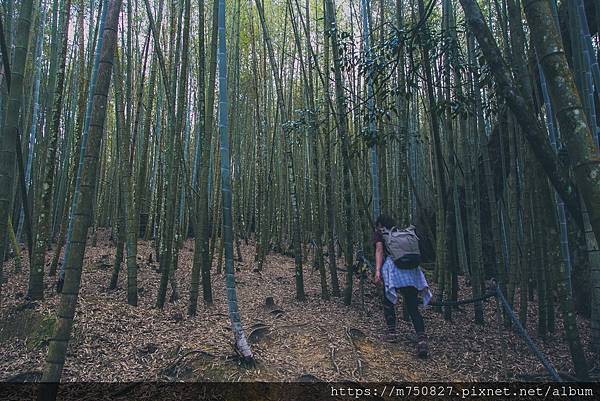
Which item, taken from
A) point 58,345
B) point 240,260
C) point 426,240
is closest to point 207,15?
point 240,260

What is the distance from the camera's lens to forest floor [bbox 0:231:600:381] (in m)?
2.70

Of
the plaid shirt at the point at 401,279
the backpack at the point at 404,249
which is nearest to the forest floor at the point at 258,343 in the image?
the plaid shirt at the point at 401,279

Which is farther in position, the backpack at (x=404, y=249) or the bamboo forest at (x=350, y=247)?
the backpack at (x=404, y=249)

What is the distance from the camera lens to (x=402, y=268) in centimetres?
314

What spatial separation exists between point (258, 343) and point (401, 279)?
1.23 m

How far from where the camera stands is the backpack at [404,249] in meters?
3.10

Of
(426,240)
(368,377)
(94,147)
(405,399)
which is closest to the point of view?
(94,147)

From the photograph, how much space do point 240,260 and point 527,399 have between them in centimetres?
462

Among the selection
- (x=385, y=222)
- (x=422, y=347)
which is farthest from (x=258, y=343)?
Result: (x=385, y=222)

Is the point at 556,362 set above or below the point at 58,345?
below

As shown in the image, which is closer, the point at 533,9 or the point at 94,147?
the point at 533,9

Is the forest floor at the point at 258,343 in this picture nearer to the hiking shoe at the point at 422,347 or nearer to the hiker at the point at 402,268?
the hiking shoe at the point at 422,347

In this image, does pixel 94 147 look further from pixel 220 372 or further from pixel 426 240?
pixel 426 240

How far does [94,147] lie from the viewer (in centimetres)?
164
